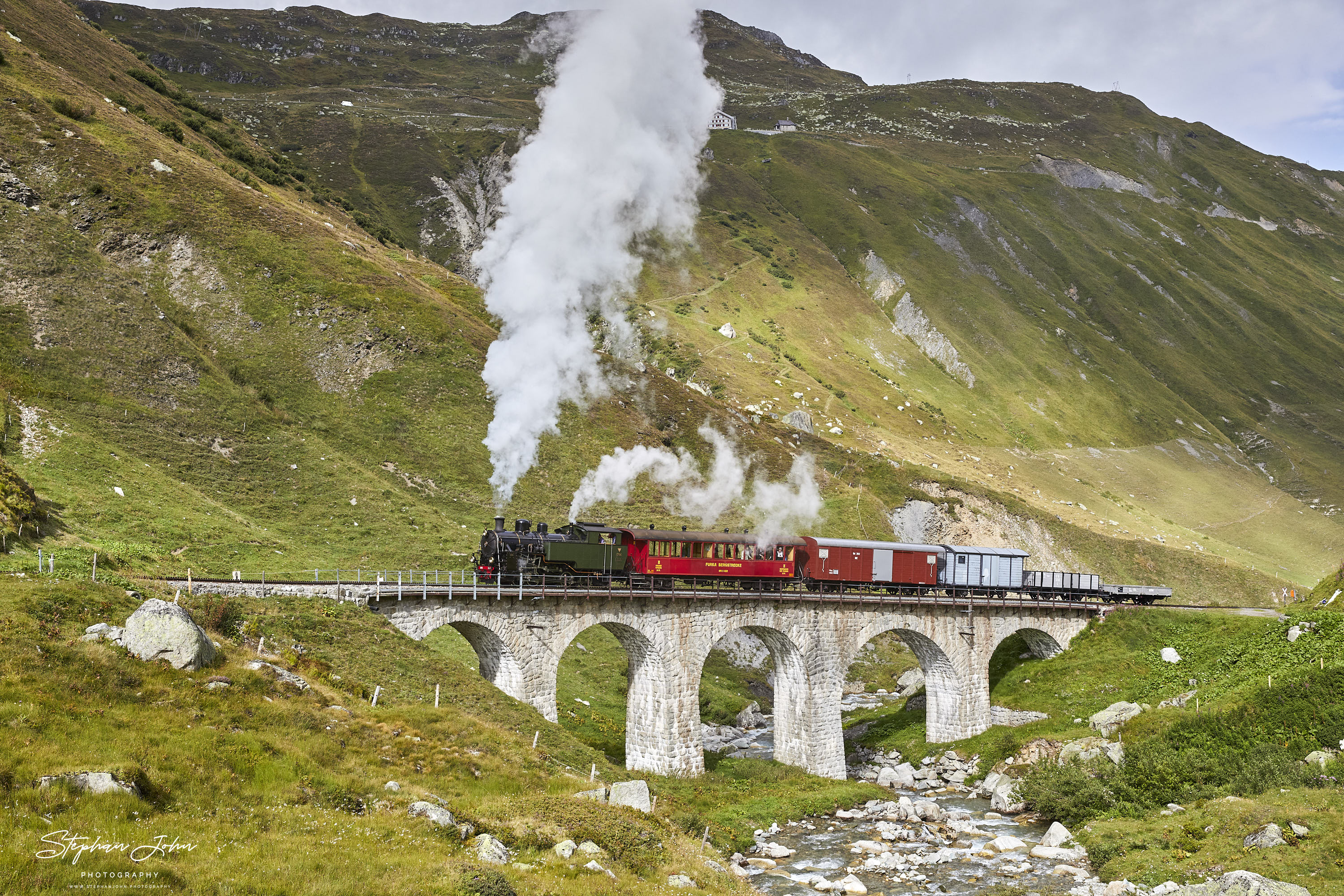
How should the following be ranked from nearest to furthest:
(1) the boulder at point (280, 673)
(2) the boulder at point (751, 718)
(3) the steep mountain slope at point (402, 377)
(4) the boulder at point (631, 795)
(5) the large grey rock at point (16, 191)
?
(1) the boulder at point (280, 673)
(4) the boulder at point (631, 795)
(3) the steep mountain slope at point (402, 377)
(2) the boulder at point (751, 718)
(5) the large grey rock at point (16, 191)

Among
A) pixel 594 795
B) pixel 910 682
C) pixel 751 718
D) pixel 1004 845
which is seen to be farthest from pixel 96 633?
pixel 910 682

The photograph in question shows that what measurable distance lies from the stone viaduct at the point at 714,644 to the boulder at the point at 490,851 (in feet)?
54.1

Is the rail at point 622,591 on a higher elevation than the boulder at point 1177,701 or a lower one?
higher

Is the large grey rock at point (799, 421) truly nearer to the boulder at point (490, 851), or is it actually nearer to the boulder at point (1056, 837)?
the boulder at point (1056, 837)

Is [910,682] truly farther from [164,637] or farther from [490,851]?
[164,637]

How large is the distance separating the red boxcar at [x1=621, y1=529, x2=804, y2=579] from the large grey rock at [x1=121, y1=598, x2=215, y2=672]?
24.0 m

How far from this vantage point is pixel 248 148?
12050 centimetres

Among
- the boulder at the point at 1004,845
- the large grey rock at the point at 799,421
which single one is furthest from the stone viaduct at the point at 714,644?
the large grey rock at the point at 799,421

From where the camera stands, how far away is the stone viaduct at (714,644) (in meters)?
40.8

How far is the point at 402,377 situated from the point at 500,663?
4325 centimetres

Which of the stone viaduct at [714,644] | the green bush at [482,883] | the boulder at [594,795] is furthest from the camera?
the stone viaduct at [714,644]

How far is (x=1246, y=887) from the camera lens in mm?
25266

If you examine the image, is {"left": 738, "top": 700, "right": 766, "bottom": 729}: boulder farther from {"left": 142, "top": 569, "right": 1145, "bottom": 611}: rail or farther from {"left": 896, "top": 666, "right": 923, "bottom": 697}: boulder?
{"left": 896, "top": 666, "right": 923, "bottom": 697}: boulder

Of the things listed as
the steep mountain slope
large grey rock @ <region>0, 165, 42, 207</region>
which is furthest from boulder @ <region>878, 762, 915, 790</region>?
large grey rock @ <region>0, 165, 42, 207</region>
